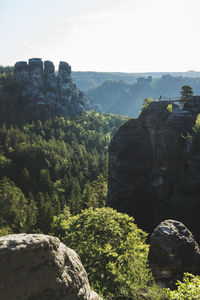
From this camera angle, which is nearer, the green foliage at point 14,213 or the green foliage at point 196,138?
the green foliage at point 196,138

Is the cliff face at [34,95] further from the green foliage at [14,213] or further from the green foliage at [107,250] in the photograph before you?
the green foliage at [107,250]

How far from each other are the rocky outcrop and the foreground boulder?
1603 centimetres

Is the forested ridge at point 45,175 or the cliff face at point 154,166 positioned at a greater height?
the cliff face at point 154,166

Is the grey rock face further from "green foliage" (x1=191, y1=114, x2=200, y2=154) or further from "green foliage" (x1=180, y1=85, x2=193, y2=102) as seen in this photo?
"green foliage" (x1=180, y1=85, x2=193, y2=102)

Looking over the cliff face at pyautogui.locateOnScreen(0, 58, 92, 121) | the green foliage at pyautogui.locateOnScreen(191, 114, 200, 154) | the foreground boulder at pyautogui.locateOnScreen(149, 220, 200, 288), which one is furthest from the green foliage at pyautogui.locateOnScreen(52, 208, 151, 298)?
the cliff face at pyautogui.locateOnScreen(0, 58, 92, 121)

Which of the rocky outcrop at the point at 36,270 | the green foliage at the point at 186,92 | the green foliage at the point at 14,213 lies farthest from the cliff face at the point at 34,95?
the rocky outcrop at the point at 36,270

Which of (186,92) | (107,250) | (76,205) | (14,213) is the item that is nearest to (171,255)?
(107,250)

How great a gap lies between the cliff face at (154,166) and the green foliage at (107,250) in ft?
52.6

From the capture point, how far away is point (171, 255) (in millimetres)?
22203

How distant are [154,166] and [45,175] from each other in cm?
6300

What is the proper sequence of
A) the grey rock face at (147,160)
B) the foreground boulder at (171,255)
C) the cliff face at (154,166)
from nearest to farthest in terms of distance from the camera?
the foreground boulder at (171,255) < the cliff face at (154,166) < the grey rock face at (147,160)

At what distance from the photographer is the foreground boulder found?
72.5ft

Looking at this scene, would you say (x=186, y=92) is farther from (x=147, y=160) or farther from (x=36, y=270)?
(x=36, y=270)

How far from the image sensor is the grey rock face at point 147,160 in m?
49.1
